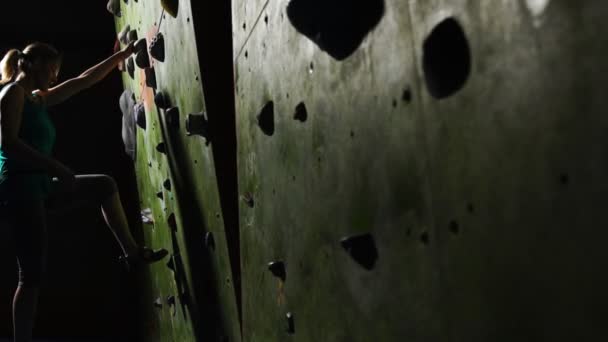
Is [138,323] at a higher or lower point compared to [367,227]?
lower

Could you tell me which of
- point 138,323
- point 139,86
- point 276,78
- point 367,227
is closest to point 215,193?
point 276,78

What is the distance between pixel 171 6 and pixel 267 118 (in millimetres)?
696

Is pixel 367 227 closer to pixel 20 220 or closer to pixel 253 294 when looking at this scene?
A: pixel 253 294

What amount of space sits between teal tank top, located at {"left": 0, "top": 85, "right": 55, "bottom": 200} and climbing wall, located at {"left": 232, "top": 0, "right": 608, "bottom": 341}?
1.45m

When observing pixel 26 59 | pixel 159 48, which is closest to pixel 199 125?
pixel 159 48

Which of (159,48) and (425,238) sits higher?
(159,48)

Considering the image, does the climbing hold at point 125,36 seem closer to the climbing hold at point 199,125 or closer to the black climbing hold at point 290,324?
the climbing hold at point 199,125

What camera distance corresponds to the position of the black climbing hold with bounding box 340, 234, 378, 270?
2.34ft

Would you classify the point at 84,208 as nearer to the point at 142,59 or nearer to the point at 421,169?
the point at 142,59

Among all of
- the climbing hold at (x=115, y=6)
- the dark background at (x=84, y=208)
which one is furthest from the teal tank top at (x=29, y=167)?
the dark background at (x=84, y=208)

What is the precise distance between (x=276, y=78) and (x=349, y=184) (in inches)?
12.4

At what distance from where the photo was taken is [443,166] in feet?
1.80

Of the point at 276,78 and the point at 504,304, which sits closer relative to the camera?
the point at 504,304

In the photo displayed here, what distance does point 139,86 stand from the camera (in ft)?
9.17
